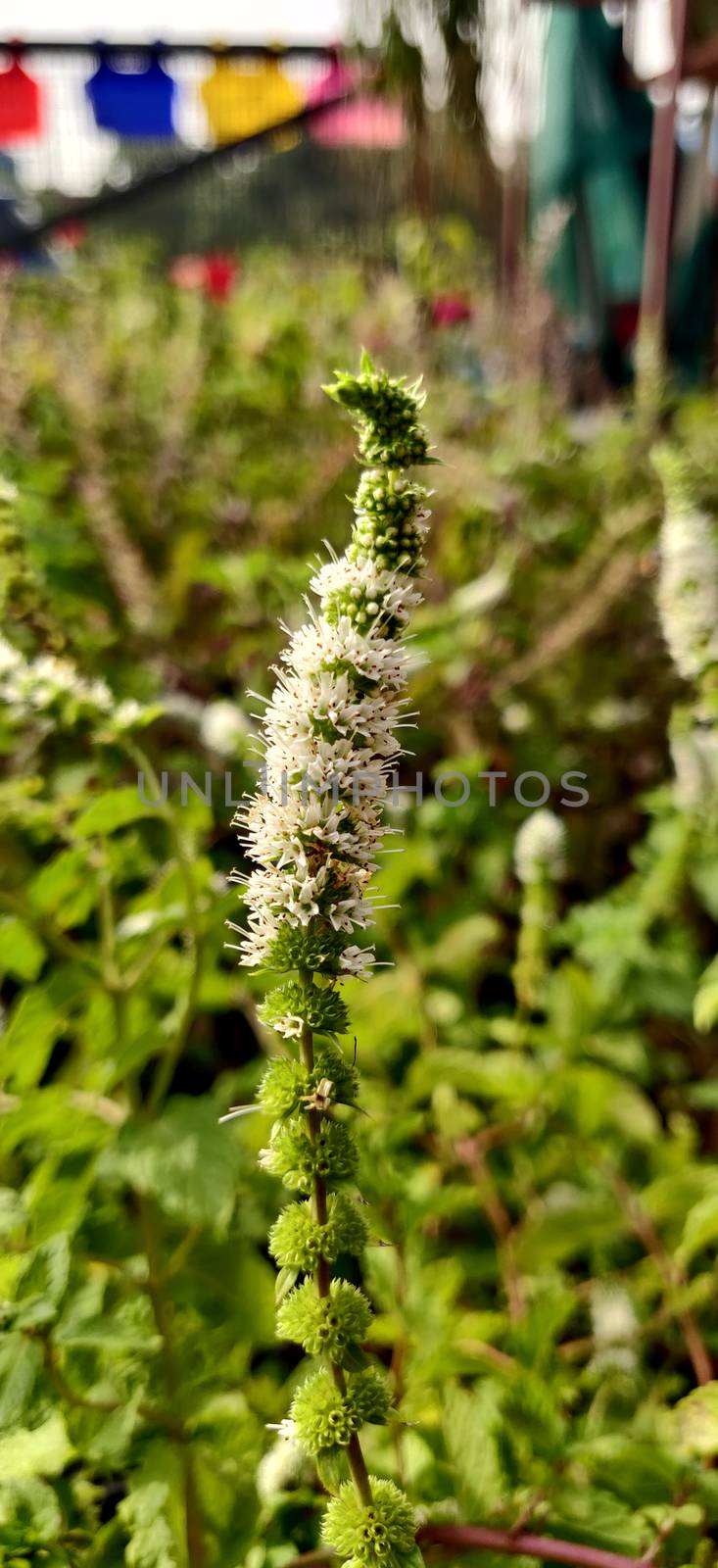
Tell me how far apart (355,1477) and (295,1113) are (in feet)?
0.59

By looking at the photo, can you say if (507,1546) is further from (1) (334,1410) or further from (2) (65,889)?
(2) (65,889)

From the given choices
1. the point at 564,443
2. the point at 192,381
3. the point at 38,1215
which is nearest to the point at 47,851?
the point at 38,1215

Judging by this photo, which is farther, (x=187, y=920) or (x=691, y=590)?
(x=691, y=590)

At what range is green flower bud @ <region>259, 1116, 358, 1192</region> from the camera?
0.52 m

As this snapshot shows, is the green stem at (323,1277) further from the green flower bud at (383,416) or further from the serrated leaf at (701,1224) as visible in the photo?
the serrated leaf at (701,1224)

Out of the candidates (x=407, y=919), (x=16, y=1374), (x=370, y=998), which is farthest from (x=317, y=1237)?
(x=407, y=919)

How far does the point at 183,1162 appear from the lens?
2.88 ft

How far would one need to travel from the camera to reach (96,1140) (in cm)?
96

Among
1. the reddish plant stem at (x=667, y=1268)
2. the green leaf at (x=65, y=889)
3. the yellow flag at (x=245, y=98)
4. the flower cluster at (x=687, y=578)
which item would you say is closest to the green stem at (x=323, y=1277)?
the green leaf at (x=65, y=889)

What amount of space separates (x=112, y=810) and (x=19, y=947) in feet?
0.73

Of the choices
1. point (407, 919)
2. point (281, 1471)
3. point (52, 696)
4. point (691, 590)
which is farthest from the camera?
point (407, 919)

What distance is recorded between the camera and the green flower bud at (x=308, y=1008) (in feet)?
1.69

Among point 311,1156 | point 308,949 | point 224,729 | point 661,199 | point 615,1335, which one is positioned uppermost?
point 661,199

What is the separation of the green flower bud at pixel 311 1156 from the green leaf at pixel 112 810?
1.32ft
